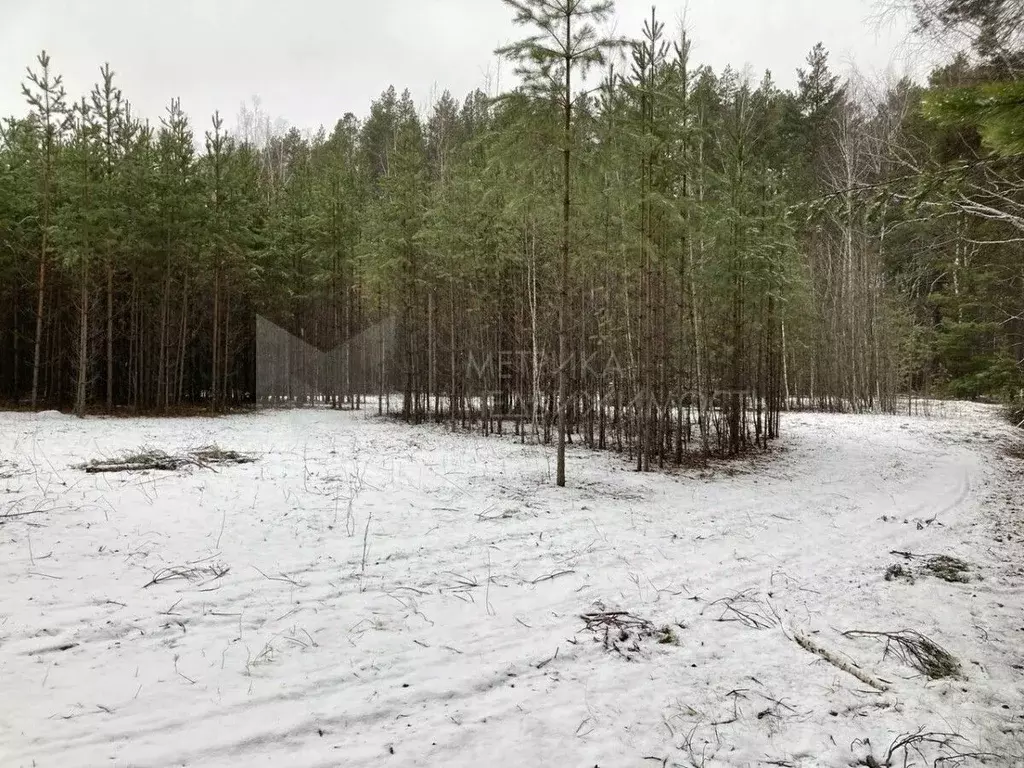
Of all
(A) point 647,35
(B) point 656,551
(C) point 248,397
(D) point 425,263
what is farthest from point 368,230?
(B) point 656,551

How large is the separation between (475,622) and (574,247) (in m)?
12.2

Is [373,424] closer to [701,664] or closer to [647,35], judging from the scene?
[647,35]

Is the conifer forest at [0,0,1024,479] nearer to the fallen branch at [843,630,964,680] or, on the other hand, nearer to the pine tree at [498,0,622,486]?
the pine tree at [498,0,622,486]

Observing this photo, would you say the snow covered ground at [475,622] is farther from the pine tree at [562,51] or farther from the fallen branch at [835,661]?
the pine tree at [562,51]

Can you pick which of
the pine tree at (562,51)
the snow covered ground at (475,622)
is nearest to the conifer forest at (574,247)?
the pine tree at (562,51)

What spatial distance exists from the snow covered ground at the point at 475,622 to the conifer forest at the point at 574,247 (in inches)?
125

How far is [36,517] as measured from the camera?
21.4ft

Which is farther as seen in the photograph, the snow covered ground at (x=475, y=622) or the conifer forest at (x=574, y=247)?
the conifer forest at (x=574, y=247)

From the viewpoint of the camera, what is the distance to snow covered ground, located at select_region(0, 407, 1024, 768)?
2.98 metres

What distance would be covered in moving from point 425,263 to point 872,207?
18.6m

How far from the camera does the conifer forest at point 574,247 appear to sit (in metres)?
9.26

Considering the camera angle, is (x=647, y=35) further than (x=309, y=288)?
No

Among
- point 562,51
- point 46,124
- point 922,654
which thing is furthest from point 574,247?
point 46,124

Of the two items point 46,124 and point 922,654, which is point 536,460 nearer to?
point 922,654
